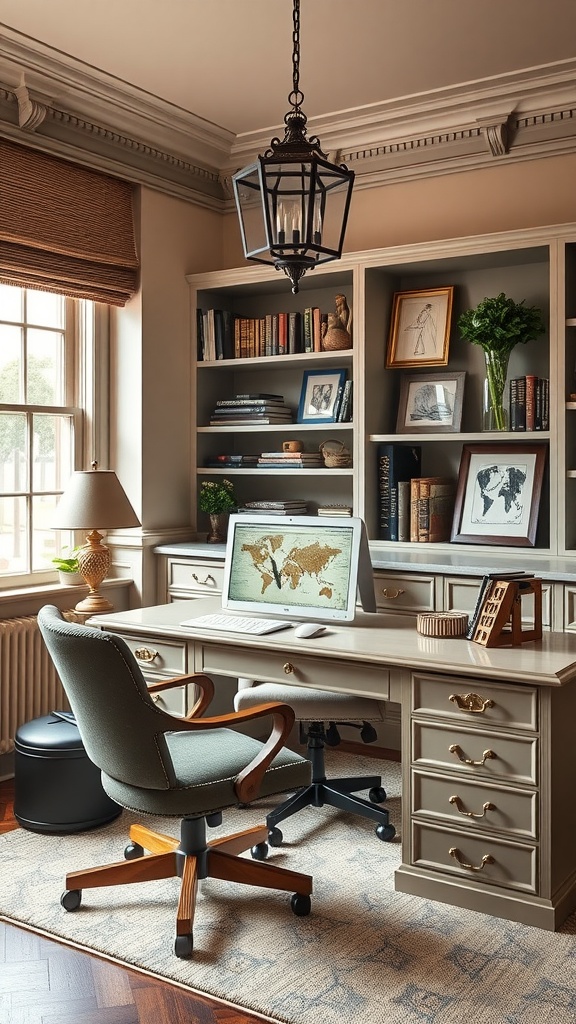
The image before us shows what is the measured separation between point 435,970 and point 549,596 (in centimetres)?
153

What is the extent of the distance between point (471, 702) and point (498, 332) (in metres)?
1.80

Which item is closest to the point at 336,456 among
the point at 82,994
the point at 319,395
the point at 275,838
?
the point at 319,395

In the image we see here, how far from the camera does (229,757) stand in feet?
8.56

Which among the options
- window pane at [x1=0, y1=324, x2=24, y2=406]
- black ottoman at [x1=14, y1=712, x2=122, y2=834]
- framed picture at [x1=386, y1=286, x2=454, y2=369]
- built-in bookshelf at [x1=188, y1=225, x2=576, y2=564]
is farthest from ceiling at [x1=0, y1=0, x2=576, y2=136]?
black ottoman at [x1=14, y1=712, x2=122, y2=834]

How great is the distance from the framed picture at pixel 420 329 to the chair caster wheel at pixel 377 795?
184cm

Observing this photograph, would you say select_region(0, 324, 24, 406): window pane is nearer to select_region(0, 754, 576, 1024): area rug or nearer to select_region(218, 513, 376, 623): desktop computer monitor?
select_region(218, 513, 376, 623): desktop computer monitor

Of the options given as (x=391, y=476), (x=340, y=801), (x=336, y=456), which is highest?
(x=336, y=456)

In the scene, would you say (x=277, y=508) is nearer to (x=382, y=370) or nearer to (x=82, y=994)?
(x=382, y=370)

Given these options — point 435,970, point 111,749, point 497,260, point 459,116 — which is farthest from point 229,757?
point 459,116

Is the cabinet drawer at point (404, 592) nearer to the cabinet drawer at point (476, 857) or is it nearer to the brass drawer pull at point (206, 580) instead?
the brass drawer pull at point (206, 580)

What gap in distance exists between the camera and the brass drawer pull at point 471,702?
8.50 ft

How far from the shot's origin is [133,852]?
2977mm

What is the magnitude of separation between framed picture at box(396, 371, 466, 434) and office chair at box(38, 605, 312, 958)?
1.91 m

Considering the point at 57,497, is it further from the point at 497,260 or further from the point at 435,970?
the point at 435,970
